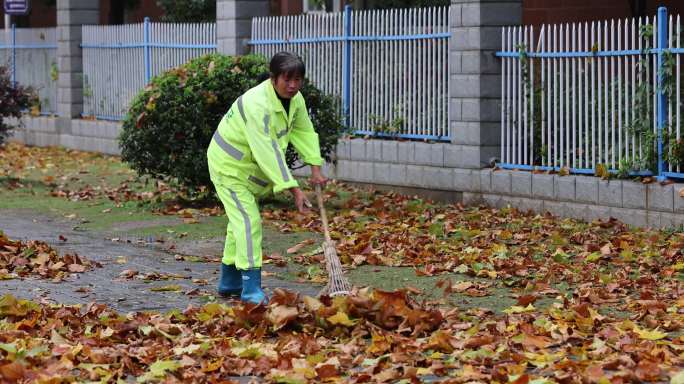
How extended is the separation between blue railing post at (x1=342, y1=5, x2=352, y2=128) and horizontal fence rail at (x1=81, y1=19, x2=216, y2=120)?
3.13 meters

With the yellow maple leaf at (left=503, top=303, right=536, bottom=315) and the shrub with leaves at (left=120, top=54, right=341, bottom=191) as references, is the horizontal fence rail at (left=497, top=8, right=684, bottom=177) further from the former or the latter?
the yellow maple leaf at (left=503, top=303, right=536, bottom=315)

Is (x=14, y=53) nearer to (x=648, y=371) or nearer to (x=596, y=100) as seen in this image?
(x=596, y=100)

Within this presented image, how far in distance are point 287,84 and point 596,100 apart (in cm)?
522

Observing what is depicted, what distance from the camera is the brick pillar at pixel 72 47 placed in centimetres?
2231

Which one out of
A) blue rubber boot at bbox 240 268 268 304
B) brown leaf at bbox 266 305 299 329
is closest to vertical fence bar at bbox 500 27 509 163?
blue rubber boot at bbox 240 268 268 304

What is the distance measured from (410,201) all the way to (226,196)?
595 cm

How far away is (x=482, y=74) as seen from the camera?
13625mm

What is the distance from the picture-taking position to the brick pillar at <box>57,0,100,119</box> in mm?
22312

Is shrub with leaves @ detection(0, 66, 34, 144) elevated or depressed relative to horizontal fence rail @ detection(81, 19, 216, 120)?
depressed

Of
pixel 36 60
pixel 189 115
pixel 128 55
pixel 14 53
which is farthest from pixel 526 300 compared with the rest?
pixel 14 53

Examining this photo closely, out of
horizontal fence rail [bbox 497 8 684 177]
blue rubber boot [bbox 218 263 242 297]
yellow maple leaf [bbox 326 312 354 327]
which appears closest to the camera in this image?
yellow maple leaf [bbox 326 312 354 327]

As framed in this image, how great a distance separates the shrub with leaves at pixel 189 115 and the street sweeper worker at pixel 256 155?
482 centimetres

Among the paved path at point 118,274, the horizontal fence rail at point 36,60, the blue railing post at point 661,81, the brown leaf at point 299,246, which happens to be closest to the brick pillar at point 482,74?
the blue railing post at point 661,81

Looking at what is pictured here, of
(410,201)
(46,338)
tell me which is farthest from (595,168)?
(46,338)
